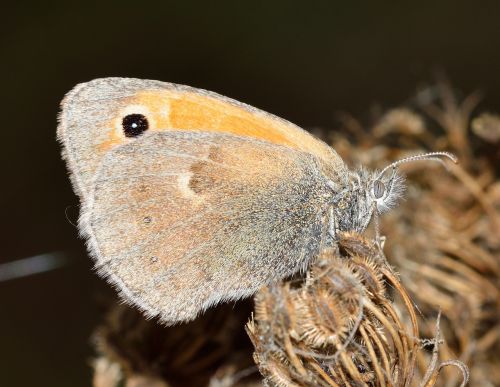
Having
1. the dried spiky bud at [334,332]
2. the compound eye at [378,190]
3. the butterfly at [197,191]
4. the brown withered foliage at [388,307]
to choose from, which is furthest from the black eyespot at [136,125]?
the dried spiky bud at [334,332]

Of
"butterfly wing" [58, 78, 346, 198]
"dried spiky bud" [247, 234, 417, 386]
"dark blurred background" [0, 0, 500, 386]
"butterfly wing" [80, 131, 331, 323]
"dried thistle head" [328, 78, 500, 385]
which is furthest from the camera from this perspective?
"dark blurred background" [0, 0, 500, 386]

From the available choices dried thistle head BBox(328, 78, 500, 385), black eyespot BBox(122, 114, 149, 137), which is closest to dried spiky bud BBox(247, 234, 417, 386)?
dried thistle head BBox(328, 78, 500, 385)

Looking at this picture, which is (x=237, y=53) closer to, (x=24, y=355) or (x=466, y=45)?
(x=466, y=45)

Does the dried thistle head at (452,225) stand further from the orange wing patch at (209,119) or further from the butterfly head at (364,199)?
the orange wing patch at (209,119)

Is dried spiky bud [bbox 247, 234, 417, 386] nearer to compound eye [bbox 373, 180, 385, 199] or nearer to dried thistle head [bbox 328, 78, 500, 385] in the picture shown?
compound eye [bbox 373, 180, 385, 199]

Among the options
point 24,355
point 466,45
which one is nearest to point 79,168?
point 24,355

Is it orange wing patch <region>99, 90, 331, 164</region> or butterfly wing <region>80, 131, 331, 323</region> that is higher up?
orange wing patch <region>99, 90, 331, 164</region>

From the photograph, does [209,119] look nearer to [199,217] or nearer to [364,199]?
[199,217]

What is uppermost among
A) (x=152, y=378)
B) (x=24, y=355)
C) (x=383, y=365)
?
(x=383, y=365)
